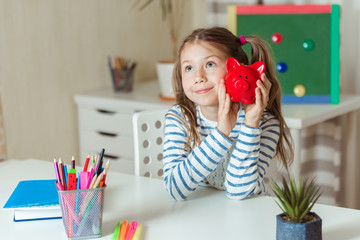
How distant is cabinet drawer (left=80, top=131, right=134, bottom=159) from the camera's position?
2383 millimetres

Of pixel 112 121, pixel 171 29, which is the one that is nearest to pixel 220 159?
pixel 112 121

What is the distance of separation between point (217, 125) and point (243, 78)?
0.12m

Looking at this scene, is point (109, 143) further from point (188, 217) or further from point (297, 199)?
point (297, 199)

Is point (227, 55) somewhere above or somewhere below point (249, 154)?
above

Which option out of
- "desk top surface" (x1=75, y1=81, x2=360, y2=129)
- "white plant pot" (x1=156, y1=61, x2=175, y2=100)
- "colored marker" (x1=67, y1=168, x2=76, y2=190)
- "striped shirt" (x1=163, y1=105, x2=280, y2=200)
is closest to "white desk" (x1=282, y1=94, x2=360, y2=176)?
"desk top surface" (x1=75, y1=81, x2=360, y2=129)

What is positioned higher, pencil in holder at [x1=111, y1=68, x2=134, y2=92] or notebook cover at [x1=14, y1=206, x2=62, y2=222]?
pencil in holder at [x1=111, y1=68, x2=134, y2=92]

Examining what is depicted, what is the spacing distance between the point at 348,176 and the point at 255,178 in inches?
51.9

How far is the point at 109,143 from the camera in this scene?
244 centimetres

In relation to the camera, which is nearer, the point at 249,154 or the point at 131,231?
the point at 131,231

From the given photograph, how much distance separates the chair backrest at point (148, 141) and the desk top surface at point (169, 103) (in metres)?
0.52

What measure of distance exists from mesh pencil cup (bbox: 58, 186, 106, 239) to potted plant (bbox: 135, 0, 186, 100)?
4.32 feet

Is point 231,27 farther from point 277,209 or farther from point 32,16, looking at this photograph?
point 277,209

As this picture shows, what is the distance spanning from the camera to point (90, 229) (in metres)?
1.02

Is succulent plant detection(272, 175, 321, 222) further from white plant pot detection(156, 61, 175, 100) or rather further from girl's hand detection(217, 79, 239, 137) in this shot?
white plant pot detection(156, 61, 175, 100)
